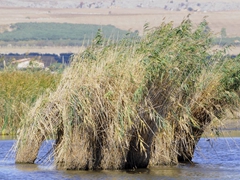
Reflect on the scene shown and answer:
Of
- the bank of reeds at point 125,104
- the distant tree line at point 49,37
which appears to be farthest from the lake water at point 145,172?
the distant tree line at point 49,37

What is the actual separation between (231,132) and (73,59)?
16439mm

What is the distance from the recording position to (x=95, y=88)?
65.6 ft

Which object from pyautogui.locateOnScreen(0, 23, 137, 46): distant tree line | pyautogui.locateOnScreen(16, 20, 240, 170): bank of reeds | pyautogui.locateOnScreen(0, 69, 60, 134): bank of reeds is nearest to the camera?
pyautogui.locateOnScreen(16, 20, 240, 170): bank of reeds

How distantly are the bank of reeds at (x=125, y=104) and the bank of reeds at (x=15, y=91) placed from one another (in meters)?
6.51

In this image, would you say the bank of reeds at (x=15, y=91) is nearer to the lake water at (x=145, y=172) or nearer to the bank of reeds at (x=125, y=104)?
the lake water at (x=145, y=172)

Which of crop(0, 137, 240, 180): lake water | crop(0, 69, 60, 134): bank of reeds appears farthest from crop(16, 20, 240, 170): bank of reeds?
crop(0, 69, 60, 134): bank of reeds

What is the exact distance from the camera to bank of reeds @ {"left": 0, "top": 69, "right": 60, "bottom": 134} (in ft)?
93.2

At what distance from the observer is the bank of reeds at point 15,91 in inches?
1119

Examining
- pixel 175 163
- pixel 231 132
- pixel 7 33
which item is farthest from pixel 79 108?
pixel 7 33

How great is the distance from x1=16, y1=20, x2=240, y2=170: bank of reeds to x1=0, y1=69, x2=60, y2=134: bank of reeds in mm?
6511

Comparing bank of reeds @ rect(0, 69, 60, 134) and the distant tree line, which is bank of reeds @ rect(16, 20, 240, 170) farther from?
the distant tree line

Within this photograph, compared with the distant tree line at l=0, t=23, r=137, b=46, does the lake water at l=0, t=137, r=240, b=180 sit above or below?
below

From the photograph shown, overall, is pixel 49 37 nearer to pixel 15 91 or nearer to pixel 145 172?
pixel 15 91

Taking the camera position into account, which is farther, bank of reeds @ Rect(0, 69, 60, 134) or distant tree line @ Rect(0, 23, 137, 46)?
distant tree line @ Rect(0, 23, 137, 46)
